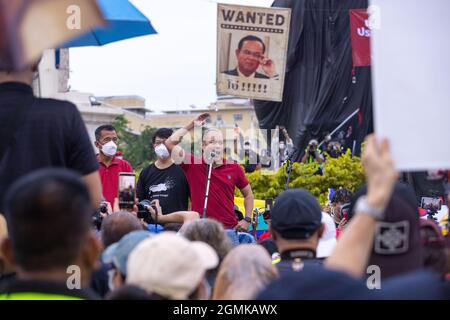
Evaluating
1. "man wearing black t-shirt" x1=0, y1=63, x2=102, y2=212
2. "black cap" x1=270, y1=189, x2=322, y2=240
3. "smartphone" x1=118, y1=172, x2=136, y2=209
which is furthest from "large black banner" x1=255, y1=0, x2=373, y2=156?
"man wearing black t-shirt" x1=0, y1=63, x2=102, y2=212

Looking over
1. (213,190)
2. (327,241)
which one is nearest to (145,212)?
(213,190)

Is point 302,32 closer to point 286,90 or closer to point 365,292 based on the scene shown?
point 286,90

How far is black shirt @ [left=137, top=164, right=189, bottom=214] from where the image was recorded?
834cm

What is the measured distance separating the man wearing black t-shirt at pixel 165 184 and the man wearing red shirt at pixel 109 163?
0.32 m

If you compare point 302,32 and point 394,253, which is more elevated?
point 302,32

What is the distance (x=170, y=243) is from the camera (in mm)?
3240

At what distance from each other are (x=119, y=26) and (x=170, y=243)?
9.15 feet

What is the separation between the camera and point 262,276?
350 cm

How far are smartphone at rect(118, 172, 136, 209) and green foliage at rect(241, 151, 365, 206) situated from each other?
380 inches

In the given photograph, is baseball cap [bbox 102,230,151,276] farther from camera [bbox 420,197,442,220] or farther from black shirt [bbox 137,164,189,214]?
camera [bbox 420,197,442,220]

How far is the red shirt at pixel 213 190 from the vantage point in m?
8.55
